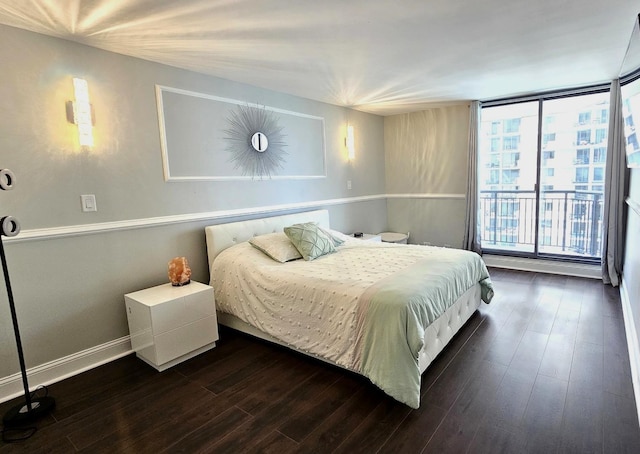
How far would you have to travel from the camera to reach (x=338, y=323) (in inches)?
89.4

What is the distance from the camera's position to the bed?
2025mm

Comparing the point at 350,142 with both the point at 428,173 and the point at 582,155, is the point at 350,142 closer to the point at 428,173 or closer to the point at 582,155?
the point at 428,173

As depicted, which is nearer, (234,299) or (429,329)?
(429,329)

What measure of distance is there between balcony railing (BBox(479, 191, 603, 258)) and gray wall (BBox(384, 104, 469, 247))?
18.7 inches

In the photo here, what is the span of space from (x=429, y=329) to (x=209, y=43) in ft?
8.22

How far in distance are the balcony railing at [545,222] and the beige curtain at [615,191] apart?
503mm

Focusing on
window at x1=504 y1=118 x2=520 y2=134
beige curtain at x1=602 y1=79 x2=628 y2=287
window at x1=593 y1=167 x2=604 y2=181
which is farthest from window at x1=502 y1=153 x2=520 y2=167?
beige curtain at x1=602 y1=79 x2=628 y2=287

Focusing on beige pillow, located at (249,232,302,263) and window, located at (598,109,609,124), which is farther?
window, located at (598,109,609,124)

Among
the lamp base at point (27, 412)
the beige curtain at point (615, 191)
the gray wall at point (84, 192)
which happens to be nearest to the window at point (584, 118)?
the beige curtain at point (615, 191)

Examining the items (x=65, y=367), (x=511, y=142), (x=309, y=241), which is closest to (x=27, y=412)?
(x=65, y=367)

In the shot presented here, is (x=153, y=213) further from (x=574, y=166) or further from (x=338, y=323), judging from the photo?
(x=574, y=166)

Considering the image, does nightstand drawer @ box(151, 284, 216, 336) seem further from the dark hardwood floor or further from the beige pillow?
the beige pillow

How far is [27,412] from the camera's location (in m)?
2.00

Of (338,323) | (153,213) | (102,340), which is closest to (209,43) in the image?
(153,213)
